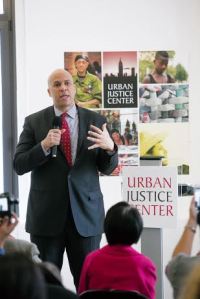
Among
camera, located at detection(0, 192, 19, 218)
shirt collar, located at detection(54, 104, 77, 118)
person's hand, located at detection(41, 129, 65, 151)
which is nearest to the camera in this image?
camera, located at detection(0, 192, 19, 218)

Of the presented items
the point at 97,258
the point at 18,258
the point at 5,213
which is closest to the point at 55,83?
the point at 5,213

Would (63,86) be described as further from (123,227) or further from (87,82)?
(87,82)

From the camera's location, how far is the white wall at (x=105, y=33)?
13.6ft

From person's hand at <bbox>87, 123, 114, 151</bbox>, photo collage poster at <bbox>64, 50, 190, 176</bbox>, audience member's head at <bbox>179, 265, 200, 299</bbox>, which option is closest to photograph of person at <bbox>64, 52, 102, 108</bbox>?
photo collage poster at <bbox>64, 50, 190, 176</bbox>

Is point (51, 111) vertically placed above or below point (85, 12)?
below

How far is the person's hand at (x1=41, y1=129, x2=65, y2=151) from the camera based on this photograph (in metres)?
2.78

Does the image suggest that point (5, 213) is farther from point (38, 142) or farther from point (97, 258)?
point (38, 142)

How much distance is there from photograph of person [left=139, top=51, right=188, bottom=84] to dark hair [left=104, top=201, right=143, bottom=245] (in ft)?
7.11

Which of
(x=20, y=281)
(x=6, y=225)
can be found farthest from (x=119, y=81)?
(x=20, y=281)

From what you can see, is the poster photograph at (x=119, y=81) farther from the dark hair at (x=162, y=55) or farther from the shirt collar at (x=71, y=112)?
the shirt collar at (x=71, y=112)

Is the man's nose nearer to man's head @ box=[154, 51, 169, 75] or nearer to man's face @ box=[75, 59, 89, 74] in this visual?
man's face @ box=[75, 59, 89, 74]

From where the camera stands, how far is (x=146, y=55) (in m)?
4.19

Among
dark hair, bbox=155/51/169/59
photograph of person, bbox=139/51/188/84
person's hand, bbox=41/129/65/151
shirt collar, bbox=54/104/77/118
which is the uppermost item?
dark hair, bbox=155/51/169/59

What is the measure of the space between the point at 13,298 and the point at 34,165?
5.55 ft
